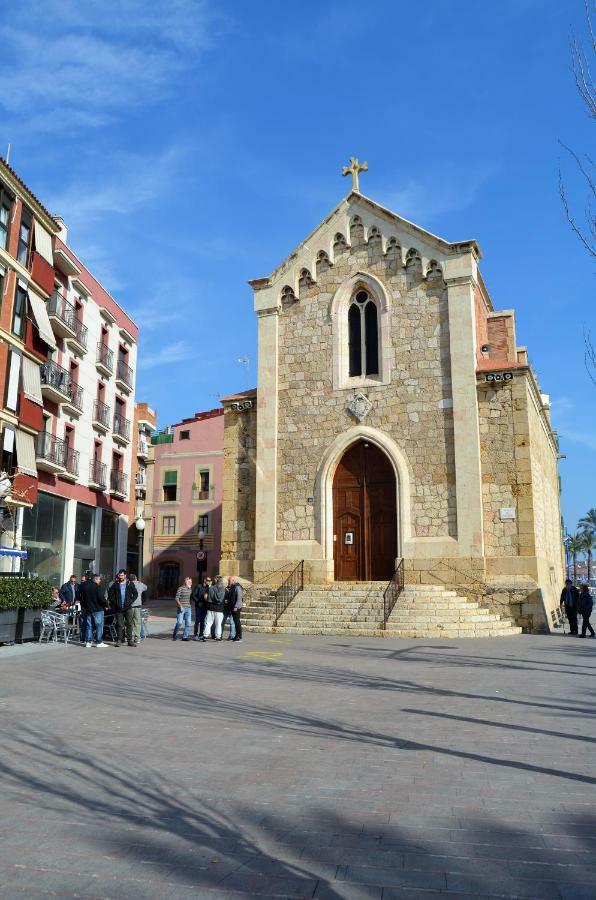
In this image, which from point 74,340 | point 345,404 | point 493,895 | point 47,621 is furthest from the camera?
point 74,340

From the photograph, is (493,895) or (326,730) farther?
(326,730)

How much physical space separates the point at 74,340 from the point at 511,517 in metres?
19.7

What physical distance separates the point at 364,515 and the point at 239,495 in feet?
14.4

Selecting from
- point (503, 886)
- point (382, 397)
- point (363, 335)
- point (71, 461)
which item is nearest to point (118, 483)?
point (71, 461)

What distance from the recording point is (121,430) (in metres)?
35.6

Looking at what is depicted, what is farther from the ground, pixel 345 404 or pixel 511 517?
pixel 345 404

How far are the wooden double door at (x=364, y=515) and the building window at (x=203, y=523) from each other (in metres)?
23.7

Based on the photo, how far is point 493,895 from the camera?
340 centimetres

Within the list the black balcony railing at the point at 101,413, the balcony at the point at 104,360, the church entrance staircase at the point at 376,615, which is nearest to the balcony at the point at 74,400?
the black balcony railing at the point at 101,413

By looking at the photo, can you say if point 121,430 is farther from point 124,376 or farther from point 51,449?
point 51,449

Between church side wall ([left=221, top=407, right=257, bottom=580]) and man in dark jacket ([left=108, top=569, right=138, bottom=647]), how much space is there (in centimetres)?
729

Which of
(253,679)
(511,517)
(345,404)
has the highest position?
(345,404)

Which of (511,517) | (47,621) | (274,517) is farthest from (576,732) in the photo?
(274,517)

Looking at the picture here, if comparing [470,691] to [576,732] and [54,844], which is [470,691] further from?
[54,844]
